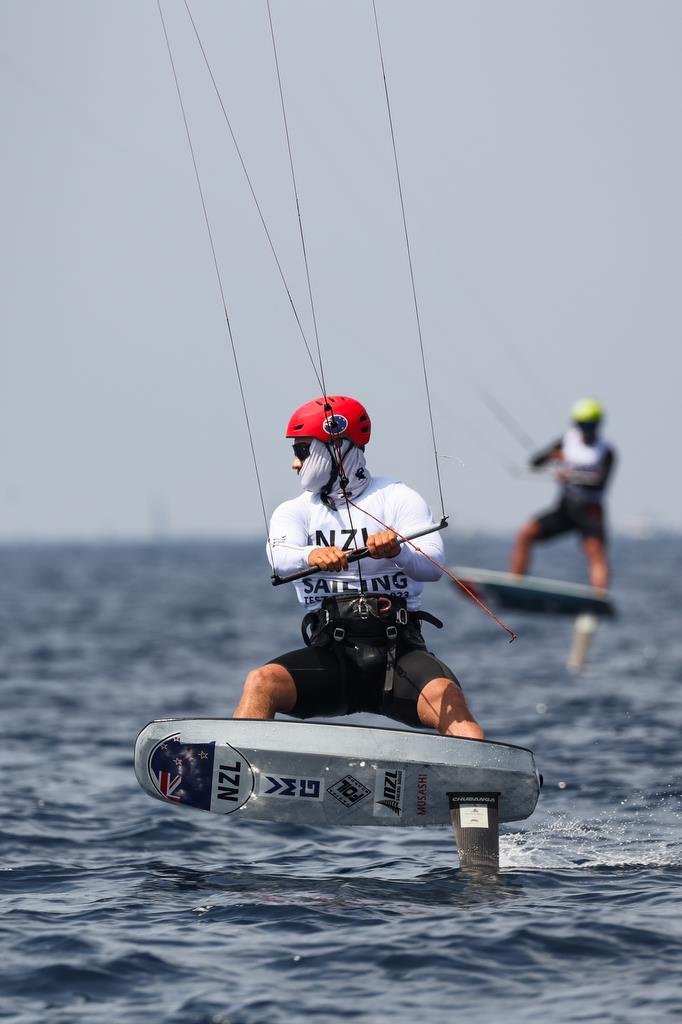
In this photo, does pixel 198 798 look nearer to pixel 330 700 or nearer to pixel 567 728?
pixel 330 700

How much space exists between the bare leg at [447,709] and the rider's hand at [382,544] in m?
0.72

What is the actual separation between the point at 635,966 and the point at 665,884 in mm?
1495

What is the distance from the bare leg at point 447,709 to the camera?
703cm

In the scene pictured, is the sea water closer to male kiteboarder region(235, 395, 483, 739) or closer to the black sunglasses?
male kiteboarder region(235, 395, 483, 739)

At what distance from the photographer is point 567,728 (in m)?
14.3

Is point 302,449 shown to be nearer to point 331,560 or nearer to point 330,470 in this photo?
point 330,470

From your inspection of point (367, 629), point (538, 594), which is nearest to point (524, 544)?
point (538, 594)

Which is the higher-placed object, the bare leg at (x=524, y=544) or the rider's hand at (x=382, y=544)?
the bare leg at (x=524, y=544)

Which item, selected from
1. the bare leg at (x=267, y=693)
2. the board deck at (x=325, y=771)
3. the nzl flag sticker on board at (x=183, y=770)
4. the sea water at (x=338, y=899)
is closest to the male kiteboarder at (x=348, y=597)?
the bare leg at (x=267, y=693)

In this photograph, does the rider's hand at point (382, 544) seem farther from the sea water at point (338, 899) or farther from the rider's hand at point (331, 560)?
the sea water at point (338, 899)

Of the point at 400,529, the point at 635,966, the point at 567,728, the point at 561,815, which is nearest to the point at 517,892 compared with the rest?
the point at 635,966

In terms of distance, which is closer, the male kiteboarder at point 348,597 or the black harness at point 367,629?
the male kiteboarder at point 348,597

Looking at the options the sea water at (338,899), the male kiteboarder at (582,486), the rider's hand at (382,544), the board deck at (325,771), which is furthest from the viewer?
the male kiteboarder at (582,486)

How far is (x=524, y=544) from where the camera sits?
17.2m
